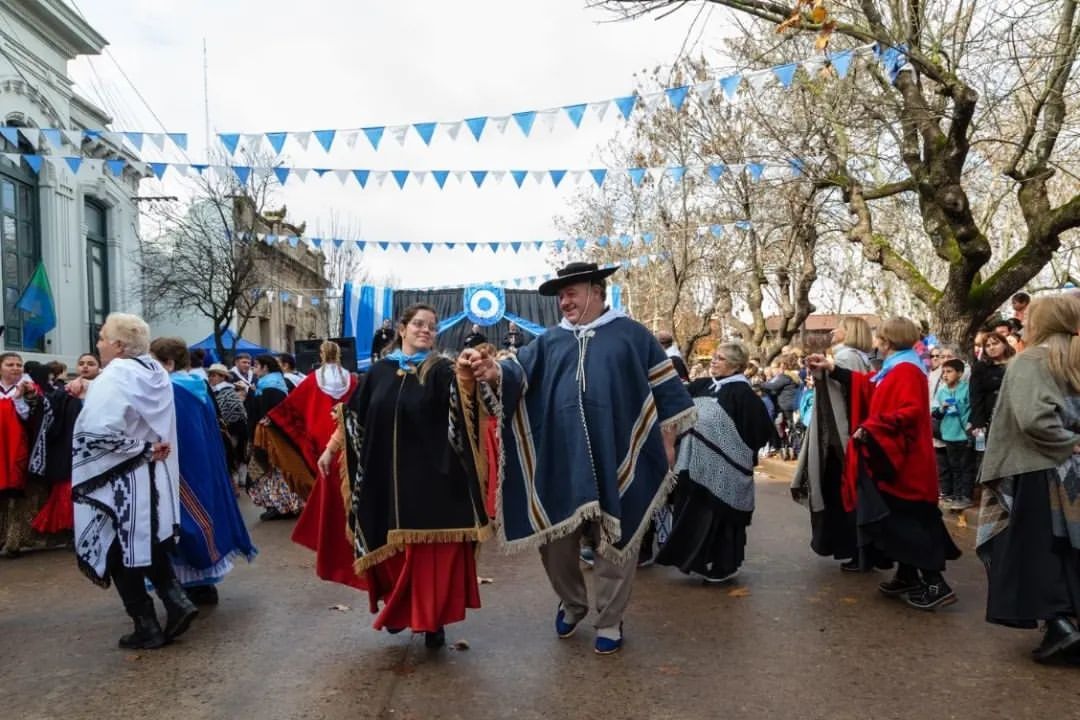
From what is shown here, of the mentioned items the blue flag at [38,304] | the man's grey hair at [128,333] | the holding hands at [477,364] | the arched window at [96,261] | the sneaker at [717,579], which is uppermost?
the arched window at [96,261]

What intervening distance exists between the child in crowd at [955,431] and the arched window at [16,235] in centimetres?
1508

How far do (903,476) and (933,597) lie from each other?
73cm

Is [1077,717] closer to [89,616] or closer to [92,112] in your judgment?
[89,616]

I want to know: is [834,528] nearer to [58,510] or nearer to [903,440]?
[903,440]

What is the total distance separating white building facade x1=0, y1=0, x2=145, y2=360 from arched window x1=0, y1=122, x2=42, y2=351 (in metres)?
0.02

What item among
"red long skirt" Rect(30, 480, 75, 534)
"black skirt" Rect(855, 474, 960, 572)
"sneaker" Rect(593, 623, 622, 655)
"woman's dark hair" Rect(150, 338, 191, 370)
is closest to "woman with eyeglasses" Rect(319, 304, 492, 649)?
"sneaker" Rect(593, 623, 622, 655)

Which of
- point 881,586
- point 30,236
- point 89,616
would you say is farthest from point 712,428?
point 30,236

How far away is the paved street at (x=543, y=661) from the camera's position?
370 centimetres

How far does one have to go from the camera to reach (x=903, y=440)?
508 centimetres

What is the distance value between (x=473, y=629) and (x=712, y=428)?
2156 mm

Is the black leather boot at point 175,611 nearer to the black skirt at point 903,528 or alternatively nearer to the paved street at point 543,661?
the paved street at point 543,661

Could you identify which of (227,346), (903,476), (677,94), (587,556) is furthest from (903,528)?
(227,346)

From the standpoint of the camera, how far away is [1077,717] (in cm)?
348

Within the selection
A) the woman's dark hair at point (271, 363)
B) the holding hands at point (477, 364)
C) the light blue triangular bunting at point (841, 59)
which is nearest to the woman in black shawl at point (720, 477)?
the holding hands at point (477, 364)
